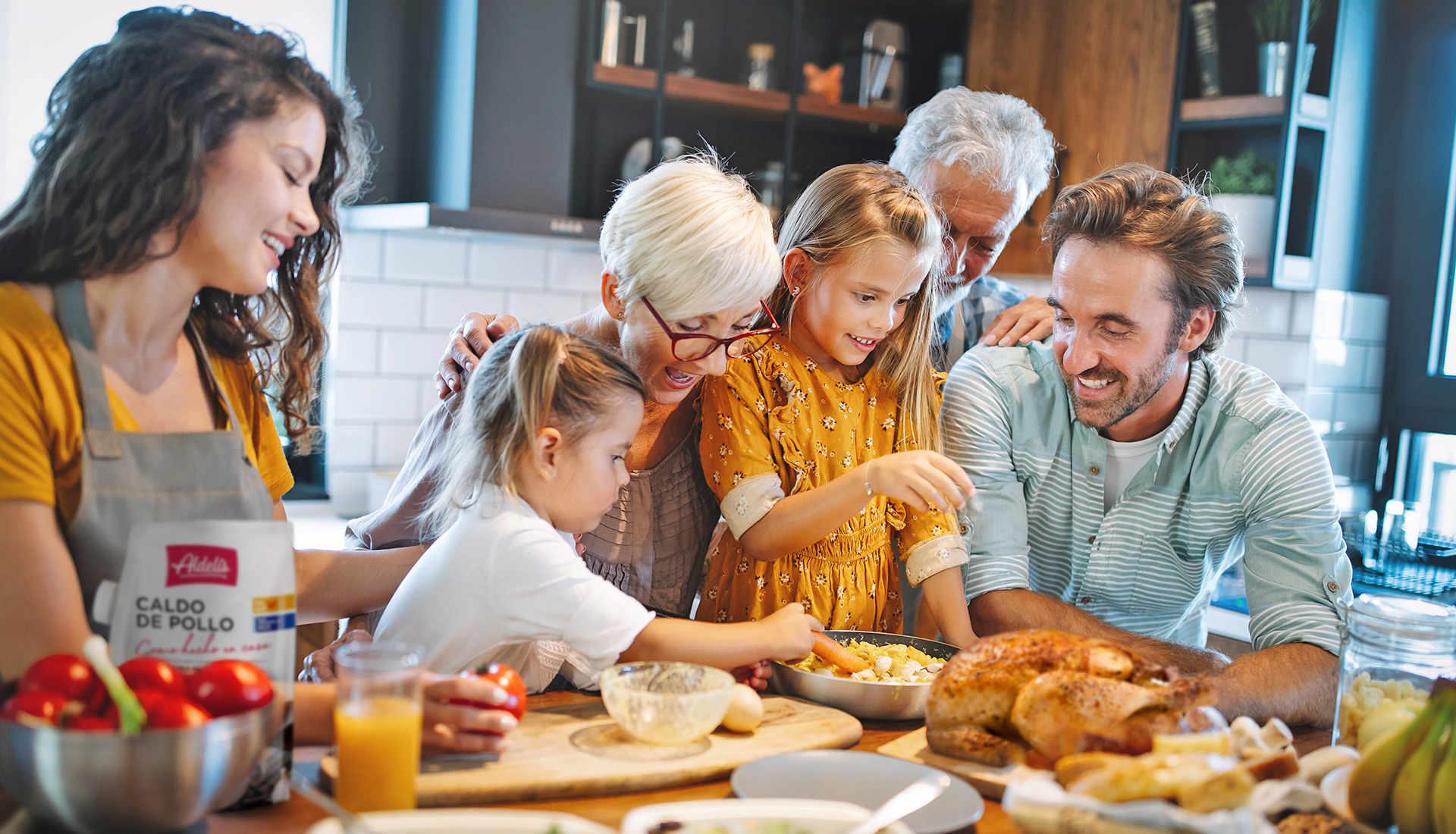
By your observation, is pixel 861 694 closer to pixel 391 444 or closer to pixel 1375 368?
pixel 391 444

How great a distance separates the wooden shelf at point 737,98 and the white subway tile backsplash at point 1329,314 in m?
1.49

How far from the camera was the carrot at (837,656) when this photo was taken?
4.83 feet

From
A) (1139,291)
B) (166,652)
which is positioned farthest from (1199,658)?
(166,652)

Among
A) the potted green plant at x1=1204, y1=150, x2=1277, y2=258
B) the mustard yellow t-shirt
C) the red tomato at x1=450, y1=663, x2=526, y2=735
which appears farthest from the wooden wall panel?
the mustard yellow t-shirt

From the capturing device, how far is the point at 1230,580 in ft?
10.1

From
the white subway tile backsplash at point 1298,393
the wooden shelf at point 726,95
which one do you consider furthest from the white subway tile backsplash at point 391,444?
the white subway tile backsplash at point 1298,393

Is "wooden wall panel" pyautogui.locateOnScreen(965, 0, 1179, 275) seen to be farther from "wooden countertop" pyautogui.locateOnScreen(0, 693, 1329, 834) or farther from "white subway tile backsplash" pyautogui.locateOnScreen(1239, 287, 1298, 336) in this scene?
"wooden countertop" pyautogui.locateOnScreen(0, 693, 1329, 834)

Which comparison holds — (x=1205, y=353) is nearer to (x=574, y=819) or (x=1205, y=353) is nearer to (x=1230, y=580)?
(x=1230, y=580)

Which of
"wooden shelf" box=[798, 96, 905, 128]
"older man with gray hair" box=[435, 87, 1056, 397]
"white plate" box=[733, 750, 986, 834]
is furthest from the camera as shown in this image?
"wooden shelf" box=[798, 96, 905, 128]

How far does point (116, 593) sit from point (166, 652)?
8 centimetres

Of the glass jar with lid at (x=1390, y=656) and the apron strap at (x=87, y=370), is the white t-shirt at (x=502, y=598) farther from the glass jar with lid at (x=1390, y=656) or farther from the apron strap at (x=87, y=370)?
the glass jar with lid at (x=1390, y=656)

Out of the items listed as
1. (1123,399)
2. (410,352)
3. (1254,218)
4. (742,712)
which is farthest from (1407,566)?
(410,352)

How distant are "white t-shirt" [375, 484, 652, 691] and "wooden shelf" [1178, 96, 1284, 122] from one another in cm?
280

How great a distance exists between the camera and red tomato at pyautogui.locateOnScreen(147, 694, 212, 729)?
2.97 ft
